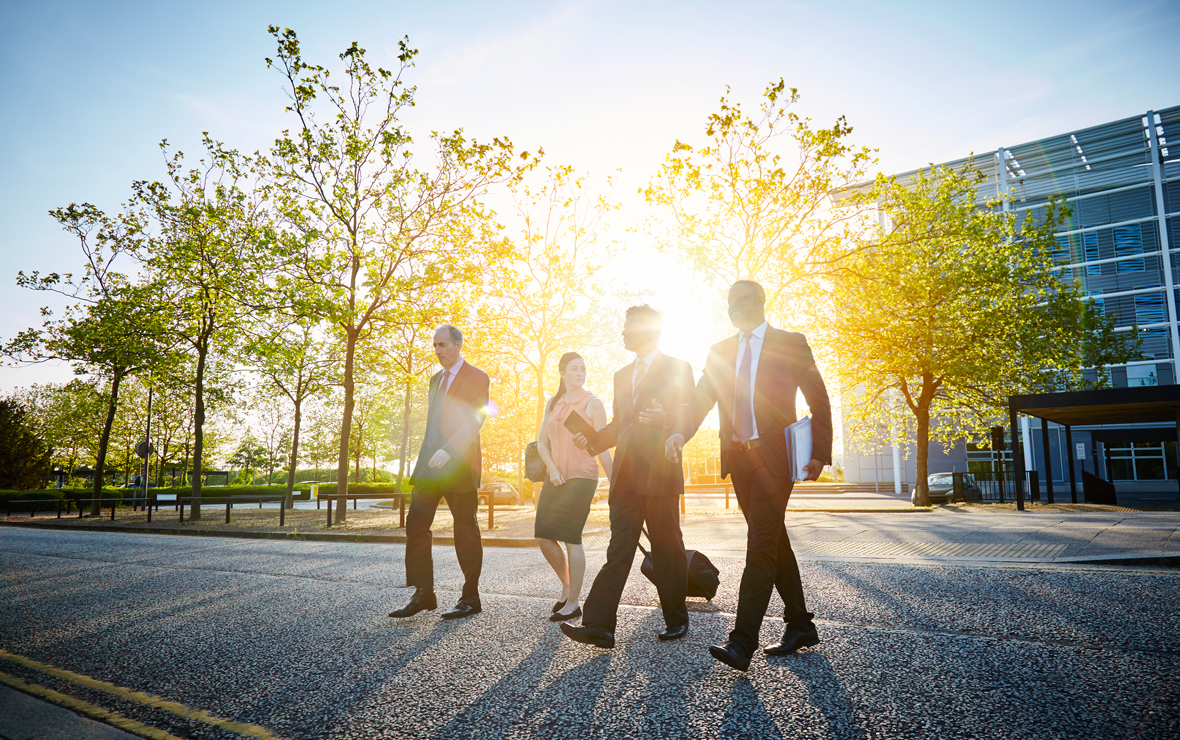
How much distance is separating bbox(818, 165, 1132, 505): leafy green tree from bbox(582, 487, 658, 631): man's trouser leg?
1520cm

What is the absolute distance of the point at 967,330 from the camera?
1908 centimetres

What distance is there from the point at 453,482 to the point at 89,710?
88.5 inches

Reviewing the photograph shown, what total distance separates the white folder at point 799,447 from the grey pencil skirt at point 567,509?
1.52 m

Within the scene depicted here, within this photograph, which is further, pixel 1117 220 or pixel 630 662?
pixel 1117 220

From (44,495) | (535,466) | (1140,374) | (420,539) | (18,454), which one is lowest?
→ (44,495)

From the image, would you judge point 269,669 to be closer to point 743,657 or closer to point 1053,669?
point 743,657

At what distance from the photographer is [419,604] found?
4465 mm

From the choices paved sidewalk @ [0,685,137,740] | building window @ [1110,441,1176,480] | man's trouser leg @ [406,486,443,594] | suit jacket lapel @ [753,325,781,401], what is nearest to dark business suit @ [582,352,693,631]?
suit jacket lapel @ [753,325,781,401]

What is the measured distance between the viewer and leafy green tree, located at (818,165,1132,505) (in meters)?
18.6

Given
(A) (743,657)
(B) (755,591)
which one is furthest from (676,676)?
(B) (755,591)

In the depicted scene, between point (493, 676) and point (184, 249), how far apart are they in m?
18.0

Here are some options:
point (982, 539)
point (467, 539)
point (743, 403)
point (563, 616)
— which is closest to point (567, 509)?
point (563, 616)

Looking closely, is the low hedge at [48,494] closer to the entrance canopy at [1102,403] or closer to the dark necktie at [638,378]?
the dark necktie at [638,378]

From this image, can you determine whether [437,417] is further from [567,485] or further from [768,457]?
[768,457]
